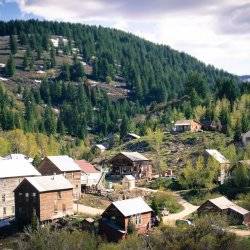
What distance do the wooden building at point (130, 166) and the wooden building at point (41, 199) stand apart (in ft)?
99.2

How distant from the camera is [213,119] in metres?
122

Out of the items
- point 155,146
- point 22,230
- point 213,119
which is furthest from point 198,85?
point 22,230

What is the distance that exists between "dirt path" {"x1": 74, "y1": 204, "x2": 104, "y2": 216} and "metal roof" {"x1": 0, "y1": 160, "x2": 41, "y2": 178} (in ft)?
22.6

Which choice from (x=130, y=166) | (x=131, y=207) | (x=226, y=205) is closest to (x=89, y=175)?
(x=130, y=166)

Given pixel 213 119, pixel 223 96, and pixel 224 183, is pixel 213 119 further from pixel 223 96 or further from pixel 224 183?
pixel 224 183

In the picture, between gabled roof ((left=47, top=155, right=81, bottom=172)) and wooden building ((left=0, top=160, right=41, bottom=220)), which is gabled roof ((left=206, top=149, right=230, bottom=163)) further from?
wooden building ((left=0, top=160, right=41, bottom=220))

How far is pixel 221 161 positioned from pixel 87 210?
28.8 meters

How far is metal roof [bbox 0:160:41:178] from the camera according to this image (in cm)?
6631

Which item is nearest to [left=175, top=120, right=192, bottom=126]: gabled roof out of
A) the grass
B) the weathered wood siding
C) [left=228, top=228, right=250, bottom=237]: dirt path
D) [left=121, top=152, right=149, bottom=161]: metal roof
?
[left=121, top=152, right=149, bottom=161]: metal roof

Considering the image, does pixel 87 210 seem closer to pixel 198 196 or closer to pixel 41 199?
pixel 41 199

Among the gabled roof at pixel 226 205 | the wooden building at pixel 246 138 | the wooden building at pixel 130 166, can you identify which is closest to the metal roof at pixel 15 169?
the gabled roof at pixel 226 205

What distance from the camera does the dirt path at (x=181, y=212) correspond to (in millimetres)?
65125

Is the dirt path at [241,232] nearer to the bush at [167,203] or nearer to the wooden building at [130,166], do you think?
the bush at [167,203]

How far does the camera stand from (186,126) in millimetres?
117312
